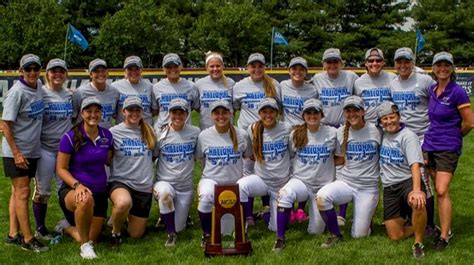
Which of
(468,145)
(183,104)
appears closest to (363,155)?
(183,104)

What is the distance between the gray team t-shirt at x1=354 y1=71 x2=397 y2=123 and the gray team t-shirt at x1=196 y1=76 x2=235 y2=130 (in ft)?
5.27

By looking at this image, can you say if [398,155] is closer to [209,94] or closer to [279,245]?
[279,245]

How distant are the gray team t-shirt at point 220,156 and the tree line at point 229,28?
34337 millimetres

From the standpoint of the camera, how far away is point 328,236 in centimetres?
604

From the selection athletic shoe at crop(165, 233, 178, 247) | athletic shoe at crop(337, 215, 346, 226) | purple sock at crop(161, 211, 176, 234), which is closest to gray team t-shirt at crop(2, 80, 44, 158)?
purple sock at crop(161, 211, 176, 234)

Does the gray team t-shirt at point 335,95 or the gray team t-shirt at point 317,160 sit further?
the gray team t-shirt at point 335,95

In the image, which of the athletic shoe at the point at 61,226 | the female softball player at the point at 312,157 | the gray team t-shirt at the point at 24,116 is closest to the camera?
the gray team t-shirt at the point at 24,116

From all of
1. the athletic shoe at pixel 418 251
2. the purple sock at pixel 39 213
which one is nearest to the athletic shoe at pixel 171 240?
the purple sock at pixel 39 213

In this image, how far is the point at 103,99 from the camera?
6.48 m

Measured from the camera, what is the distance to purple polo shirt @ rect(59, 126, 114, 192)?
18.1 feet

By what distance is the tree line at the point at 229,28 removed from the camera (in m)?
38.3

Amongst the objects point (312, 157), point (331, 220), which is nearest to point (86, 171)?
point (312, 157)

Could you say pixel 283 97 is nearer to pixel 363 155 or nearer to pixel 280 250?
pixel 363 155

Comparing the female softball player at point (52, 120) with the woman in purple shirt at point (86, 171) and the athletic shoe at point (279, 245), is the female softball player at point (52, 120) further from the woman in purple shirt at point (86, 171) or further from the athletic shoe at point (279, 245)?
the athletic shoe at point (279, 245)
